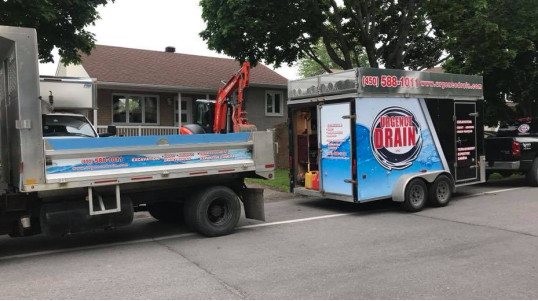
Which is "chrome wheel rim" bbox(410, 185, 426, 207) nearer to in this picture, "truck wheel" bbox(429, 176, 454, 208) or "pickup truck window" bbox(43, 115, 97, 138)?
"truck wheel" bbox(429, 176, 454, 208)

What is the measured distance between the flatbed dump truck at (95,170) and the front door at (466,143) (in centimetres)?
531

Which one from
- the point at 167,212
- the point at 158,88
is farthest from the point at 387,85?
the point at 158,88

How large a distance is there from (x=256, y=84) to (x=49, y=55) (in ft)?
38.8

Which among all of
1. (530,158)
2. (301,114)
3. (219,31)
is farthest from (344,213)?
(219,31)

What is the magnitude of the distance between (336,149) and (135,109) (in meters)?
14.0

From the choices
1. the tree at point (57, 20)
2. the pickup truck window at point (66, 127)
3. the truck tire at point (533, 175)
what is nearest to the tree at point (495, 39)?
the truck tire at point (533, 175)

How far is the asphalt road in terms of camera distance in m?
4.82

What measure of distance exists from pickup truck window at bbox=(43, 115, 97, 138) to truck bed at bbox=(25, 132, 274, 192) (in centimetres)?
301

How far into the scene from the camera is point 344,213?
9.39 metres

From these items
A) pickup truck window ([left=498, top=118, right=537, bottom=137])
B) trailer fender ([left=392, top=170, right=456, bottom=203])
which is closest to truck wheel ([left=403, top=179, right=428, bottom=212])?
trailer fender ([left=392, top=170, right=456, bottom=203])

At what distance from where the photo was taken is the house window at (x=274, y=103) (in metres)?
24.1

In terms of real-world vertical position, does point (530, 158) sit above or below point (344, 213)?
above

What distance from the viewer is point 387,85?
928cm

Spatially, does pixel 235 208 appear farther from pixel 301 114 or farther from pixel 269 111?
pixel 269 111
